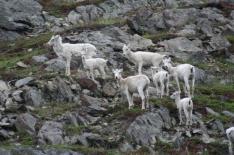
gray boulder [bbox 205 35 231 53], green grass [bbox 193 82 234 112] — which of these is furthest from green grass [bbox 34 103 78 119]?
gray boulder [bbox 205 35 231 53]

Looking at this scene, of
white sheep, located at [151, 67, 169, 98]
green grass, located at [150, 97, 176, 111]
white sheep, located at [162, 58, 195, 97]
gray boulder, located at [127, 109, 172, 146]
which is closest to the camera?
gray boulder, located at [127, 109, 172, 146]

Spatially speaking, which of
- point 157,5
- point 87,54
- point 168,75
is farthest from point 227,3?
point 168,75

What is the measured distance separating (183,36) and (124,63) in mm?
7581

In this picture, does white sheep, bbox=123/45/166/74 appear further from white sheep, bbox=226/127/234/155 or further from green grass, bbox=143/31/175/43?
green grass, bbox=143/31/175/43

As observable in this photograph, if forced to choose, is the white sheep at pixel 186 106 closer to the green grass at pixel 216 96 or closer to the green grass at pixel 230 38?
the green grass at pixel 216 96

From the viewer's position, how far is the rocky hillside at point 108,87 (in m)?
27.2

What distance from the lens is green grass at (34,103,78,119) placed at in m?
29.7

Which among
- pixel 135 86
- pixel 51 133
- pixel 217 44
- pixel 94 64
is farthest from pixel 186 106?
pixel 217 44

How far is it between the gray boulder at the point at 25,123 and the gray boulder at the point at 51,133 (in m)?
0.51

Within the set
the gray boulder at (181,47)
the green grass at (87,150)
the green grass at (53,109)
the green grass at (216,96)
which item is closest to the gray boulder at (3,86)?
the green grass at (53,109)

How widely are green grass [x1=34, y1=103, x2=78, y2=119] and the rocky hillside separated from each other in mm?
46

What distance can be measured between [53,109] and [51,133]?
3438 millimetres

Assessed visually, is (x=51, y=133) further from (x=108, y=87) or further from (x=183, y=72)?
(x=183, y=72)

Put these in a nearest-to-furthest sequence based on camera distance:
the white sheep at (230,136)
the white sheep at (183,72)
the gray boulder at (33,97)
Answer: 1. the white sheep at (230,136)
2. the gray boulder at (33,97)
3. the white sheep at (183,72)
